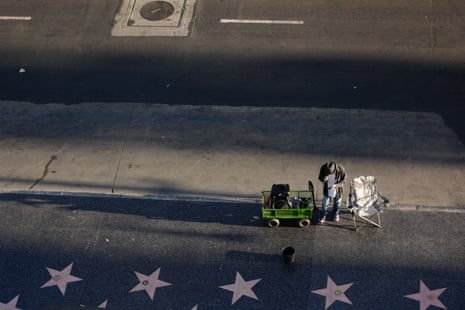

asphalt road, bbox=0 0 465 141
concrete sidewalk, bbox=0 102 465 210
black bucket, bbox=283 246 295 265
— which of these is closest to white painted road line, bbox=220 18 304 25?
asphalt road, bbox=0 0 465 141

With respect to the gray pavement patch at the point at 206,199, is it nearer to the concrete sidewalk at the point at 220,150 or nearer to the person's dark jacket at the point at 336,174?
the concrete sidewalk at the point at 220,150

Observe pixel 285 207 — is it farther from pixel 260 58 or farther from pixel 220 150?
pixel 260 58

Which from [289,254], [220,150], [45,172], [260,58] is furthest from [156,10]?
[289,254]

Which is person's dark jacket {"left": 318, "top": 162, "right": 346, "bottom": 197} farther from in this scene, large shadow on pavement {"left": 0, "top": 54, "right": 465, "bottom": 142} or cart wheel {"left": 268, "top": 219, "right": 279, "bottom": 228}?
large shadow on pavement {"left": 0, "top": 54, "right": 465, "bottom": 142}

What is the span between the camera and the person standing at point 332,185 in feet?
46.0

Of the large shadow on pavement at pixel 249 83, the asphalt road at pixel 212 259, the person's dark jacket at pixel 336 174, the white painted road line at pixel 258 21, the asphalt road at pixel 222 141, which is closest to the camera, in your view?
the asphalt road at pixel 212 259

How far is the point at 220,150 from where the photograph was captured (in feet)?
56.0

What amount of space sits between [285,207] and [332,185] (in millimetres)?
1183

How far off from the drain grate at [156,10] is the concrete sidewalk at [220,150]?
3.84 m

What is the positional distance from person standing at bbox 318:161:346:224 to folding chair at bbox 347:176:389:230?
0.30 meters

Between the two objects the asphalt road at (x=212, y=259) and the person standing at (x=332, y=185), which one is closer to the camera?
the asphalt road at (x=212, y=259)

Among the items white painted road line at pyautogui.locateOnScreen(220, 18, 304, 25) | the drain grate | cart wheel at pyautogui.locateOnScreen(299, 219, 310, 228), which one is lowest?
cart wheel at pyautogui.locateOnScreen(299, 219, 310, 228)

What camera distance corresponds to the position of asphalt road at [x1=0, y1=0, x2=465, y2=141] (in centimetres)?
1834

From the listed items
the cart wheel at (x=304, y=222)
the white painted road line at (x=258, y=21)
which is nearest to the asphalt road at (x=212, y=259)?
the cart wheel at (x=304, y=222)
